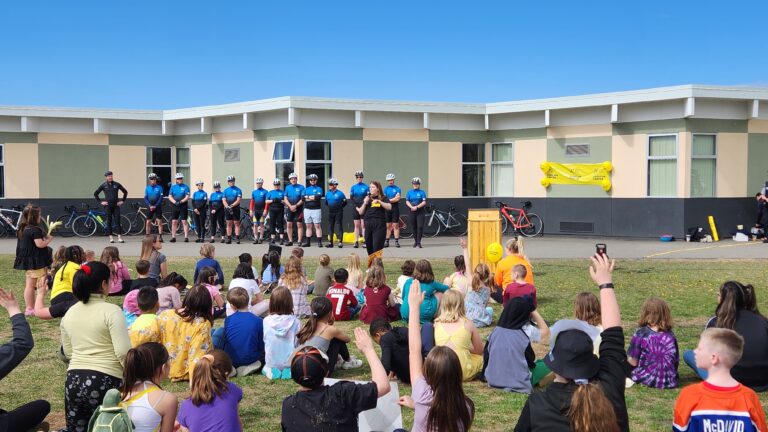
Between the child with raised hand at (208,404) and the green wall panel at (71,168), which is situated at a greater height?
the green wall panel at (71,168)

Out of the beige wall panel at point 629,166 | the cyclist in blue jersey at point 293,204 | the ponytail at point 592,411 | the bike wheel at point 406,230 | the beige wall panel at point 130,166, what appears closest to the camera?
the ponytail at point 592,411

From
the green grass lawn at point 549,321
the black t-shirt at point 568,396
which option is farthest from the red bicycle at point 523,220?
the black t-shirt at point 568,396

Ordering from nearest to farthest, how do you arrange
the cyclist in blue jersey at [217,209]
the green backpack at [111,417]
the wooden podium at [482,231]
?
A: the green backpack at [111,417] → the wooden podium at [482,231] → the cyclist in blue jersey at [217,209]

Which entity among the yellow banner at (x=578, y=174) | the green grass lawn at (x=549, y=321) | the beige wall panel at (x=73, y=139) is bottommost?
the green grass lawn at (x=549, y=321)

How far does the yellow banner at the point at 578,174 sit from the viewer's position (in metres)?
22.2

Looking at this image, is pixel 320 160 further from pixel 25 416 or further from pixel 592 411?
pixel 592 411

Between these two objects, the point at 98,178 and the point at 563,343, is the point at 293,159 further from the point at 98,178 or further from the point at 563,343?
the point at 563,343

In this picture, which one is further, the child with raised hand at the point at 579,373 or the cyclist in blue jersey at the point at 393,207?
the cyclist in blue jersey at the point at 393,207

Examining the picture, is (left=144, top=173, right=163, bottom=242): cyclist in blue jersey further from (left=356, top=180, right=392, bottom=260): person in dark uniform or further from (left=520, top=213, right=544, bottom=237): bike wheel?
(left=520, top=213, right=544, bottom=237): bike wheel

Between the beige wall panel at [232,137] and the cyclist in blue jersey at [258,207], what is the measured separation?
8.62 ft

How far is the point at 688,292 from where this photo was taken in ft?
39.8

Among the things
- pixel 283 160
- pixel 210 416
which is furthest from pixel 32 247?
pixel 283 160

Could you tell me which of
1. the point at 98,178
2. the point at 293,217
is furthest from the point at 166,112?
the point at 293,217

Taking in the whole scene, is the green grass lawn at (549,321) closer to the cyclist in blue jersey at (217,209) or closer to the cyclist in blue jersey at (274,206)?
the cyclist in blue jersey at (274,206)
